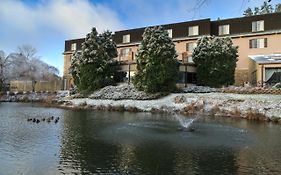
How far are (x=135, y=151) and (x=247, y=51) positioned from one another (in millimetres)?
38786

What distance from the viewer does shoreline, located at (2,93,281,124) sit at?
28.9 m

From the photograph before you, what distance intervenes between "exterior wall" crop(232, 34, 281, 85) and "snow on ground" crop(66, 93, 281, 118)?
14.3m

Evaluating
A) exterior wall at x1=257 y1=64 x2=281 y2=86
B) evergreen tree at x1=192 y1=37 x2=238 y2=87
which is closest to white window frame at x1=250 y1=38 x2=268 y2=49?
evergreen tree at x1=192 y1=37 x2=238 y2=87

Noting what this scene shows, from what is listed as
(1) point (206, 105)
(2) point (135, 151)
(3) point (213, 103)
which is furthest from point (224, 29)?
(2) point (135, 151)

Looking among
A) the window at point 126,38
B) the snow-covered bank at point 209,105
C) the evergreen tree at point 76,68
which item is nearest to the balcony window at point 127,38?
the window at point 126,38

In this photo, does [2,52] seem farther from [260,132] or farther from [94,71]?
[260,132]

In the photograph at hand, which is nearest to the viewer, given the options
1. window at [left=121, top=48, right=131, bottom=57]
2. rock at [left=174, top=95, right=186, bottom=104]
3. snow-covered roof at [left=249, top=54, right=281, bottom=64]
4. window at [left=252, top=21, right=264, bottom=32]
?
rock at [left=174, top=95, right=186, bottom=104]

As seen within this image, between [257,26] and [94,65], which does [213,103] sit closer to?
[94,65]

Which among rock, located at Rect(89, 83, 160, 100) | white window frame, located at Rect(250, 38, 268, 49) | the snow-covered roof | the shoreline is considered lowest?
the shoreline

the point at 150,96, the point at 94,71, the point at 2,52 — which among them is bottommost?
the point at 150,96

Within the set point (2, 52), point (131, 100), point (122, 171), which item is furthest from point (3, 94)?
point (122, 171)

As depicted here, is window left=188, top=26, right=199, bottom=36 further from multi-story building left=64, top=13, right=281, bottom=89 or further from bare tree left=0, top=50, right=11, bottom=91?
bare tree left=0, top=50, right=11, bottom=91

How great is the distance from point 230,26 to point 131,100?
815 inches

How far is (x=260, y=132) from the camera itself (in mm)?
19844
